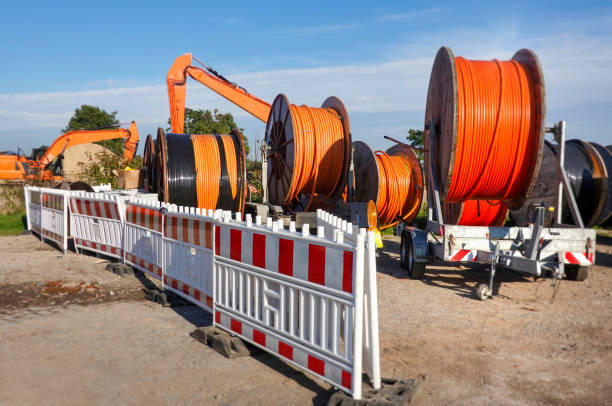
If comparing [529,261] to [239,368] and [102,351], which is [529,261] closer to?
[239,368]

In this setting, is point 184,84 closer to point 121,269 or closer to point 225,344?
point 121,269

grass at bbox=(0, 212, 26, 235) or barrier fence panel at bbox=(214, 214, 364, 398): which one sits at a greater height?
barrier fence panel at bbox=(214, 214, 364, 398)

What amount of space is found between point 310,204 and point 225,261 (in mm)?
8005

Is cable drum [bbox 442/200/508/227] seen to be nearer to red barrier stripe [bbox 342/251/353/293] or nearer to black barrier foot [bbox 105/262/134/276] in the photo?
black barrier foot [bbox 105/262/134/276]

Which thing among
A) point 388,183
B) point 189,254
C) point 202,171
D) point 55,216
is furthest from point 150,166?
point 189,254

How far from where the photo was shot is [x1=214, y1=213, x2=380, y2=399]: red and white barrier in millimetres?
3469

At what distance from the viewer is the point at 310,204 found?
504 inches

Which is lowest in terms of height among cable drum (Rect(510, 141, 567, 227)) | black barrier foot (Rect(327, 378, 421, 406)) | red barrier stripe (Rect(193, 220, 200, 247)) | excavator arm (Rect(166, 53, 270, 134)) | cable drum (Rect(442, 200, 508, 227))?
black barrier foot (Rect(327, 378, 421, 406))

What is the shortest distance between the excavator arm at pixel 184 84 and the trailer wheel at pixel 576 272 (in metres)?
15.8

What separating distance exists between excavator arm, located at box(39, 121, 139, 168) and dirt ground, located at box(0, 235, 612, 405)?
1741 cm

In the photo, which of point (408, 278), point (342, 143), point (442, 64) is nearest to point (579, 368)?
point (408, 278)

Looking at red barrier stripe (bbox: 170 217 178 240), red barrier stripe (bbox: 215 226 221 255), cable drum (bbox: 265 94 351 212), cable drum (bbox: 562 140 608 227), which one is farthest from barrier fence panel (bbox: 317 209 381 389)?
cable drum (bbox: 562 140 608 227)

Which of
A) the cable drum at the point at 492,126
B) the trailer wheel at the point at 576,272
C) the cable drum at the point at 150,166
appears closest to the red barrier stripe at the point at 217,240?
the cable drum at the point at 492,126

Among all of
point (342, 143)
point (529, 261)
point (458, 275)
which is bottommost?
point (458, 275)
